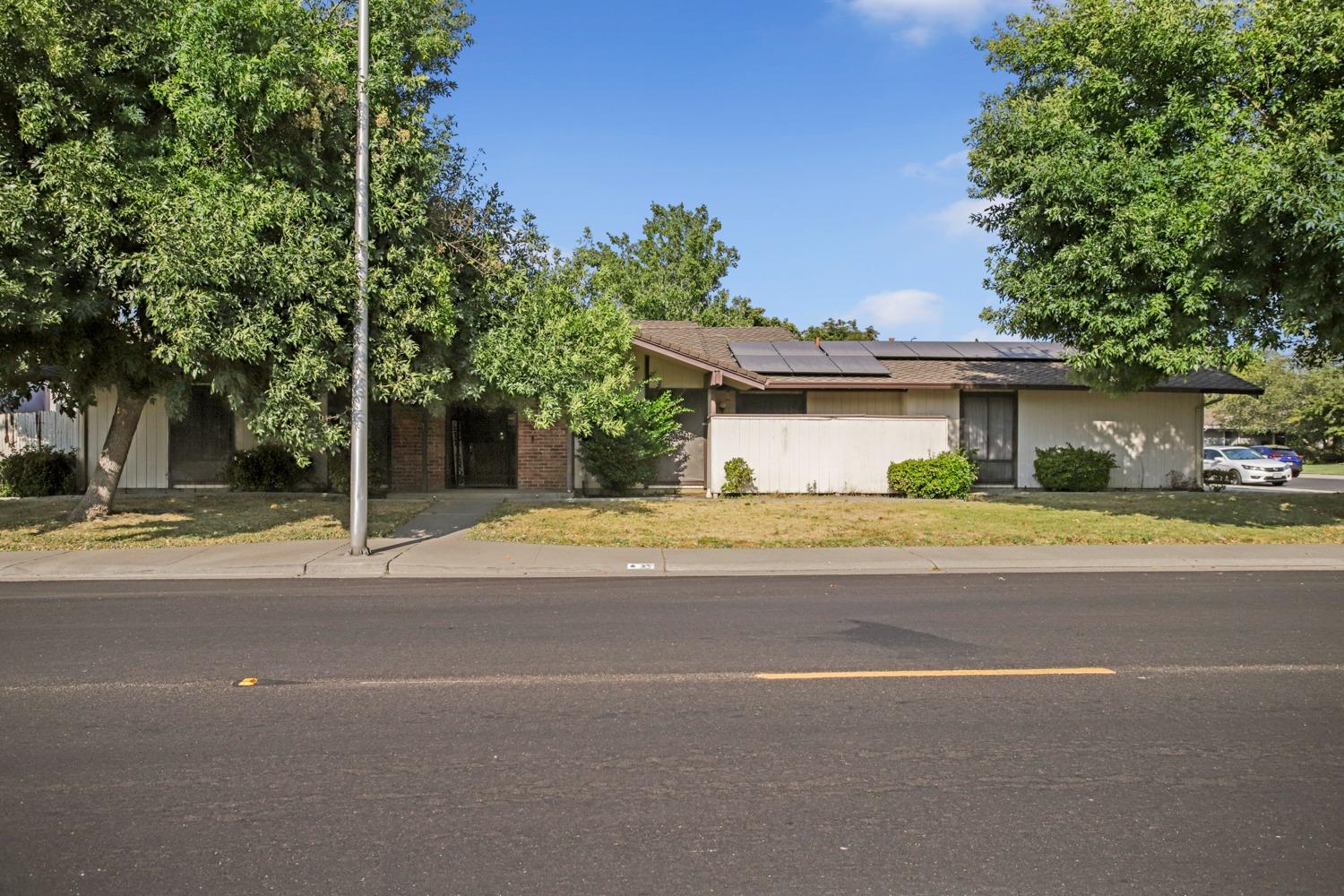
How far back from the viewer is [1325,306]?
13078 mm

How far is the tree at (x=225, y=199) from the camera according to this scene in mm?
11289

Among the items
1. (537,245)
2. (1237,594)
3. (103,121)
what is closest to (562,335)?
(537,245)

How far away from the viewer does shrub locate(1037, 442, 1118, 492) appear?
2117 cm

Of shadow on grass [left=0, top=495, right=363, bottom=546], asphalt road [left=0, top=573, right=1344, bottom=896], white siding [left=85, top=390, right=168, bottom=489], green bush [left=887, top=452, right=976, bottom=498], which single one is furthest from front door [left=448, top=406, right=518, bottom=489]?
asphalt road [left=0, top=573, right=1344, bottom=896]

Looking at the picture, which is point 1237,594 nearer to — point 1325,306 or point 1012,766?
point 1325,306

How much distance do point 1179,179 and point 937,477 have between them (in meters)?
7.63

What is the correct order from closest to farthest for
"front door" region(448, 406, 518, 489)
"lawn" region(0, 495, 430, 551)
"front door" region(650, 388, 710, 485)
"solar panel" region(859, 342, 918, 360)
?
"lawn" region(0, 495, 430, 551) < "front door" region(650, 388, 710, 485) < "front door" region(448, 406, 518, 489) < "solar panel" region(859, 342, 918, 360)

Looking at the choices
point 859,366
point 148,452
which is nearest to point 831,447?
point 859,366

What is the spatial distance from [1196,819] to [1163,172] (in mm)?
12755

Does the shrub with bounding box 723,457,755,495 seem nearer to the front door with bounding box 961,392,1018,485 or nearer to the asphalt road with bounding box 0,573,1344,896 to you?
the front door with bounding box 961,392,1018,485

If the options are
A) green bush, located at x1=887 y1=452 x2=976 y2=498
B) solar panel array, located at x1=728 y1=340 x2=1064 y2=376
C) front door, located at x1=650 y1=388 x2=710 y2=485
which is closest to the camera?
green bush, located at x1=887 y1=452 x2=976 y2=498

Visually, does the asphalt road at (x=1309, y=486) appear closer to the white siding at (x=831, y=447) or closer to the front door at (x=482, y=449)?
the white siding at (x=831, y=447)

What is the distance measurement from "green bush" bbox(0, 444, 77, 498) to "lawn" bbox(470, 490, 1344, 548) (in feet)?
33.8

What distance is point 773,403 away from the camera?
22203mm
